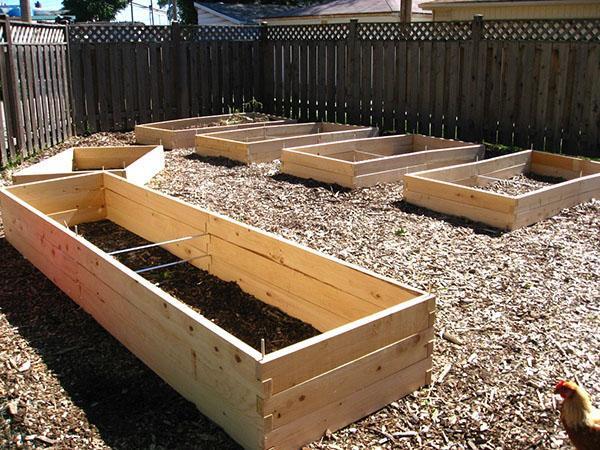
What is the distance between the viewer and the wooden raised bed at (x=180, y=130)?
421 inches

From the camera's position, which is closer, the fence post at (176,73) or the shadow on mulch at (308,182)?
the shadow on mulch at (308,182)

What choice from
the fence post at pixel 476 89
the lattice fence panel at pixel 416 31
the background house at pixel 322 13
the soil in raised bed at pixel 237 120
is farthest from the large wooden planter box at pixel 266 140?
the background house at pixel 322 13

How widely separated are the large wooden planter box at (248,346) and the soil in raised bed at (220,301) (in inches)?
3.1

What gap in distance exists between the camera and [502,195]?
20.9 feet

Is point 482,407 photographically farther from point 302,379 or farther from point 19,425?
Answer: point 19,425

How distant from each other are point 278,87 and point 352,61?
7.00 feet

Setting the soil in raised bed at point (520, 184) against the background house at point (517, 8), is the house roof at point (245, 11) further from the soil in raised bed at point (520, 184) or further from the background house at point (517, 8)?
the soil in raised bed at point (520, 184)

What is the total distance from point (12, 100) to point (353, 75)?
19.4 ft

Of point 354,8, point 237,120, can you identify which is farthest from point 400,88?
point 354,8

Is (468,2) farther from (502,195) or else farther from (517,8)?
(502,195)

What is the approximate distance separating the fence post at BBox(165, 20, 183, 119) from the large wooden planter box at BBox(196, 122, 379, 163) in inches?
108

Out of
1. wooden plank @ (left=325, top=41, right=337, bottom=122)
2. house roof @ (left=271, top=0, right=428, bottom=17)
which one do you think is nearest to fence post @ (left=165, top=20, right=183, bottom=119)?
wooden plank @ (left=325, top=41, right=337, bottom=122)

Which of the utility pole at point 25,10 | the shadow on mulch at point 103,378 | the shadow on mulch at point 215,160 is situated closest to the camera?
the shadow on mulch at point 103,378

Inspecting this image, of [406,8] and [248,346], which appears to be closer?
[248,346]
